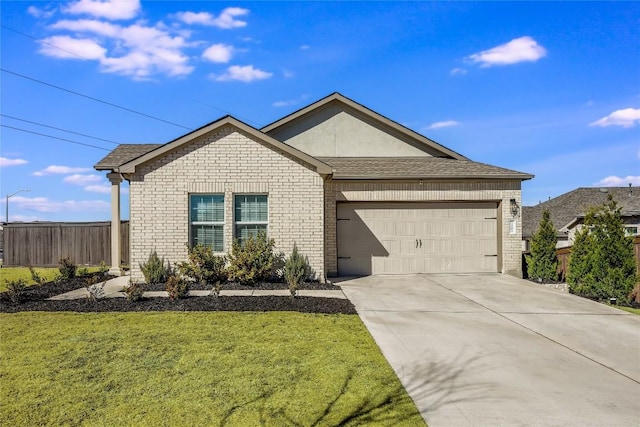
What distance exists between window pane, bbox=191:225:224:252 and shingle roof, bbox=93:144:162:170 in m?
3.87

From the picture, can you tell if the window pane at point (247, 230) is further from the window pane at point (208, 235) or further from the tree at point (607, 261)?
the tree at point (607, 261)

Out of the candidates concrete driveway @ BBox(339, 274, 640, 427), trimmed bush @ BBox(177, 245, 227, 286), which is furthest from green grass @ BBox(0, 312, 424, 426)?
trimmed bush @ BBox(177, 245, 227, 286)

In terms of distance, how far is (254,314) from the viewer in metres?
8.12

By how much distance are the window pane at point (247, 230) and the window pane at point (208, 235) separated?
1.48 ft

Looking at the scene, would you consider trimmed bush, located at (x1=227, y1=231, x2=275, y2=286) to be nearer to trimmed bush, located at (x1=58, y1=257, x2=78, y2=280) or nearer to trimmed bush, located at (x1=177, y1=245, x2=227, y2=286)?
trimmed bush, located at (x1=177, y1=245, x2=227, y2=286)

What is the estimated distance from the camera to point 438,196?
1369 cm

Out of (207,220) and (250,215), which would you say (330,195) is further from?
(207,220)

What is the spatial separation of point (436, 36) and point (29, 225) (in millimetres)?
17190

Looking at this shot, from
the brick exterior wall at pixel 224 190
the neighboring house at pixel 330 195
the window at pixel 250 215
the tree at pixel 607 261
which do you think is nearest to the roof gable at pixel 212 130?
the neighboring house at pixel 330 195

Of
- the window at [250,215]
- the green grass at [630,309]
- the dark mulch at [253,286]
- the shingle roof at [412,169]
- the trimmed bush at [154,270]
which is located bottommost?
the green grass at [630,309]

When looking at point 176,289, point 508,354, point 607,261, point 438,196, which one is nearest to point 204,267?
point 176,289

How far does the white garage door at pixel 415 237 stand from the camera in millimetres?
13680

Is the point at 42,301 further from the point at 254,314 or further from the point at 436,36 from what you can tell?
the point at 436,36

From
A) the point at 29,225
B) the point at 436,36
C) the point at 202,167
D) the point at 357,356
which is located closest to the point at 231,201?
the point at 202,167
